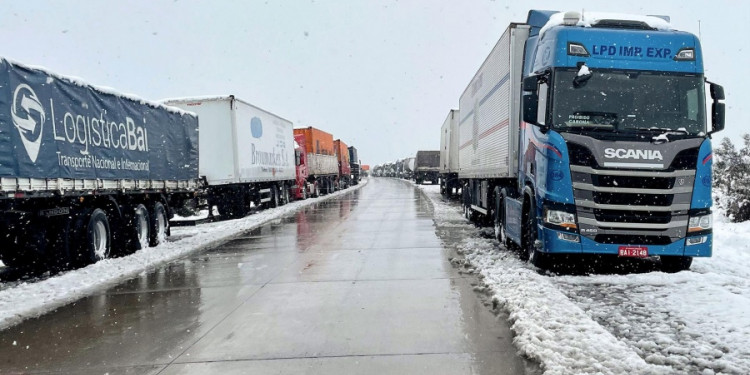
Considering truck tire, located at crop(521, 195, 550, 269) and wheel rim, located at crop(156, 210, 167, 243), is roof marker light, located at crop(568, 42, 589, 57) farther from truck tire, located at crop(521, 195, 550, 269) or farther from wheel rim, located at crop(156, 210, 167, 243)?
wheel rim, located at crop(156, 210, 167, 243)

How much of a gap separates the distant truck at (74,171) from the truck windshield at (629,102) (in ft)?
25.8

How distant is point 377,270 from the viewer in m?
9.33

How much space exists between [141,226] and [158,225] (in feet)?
3.21

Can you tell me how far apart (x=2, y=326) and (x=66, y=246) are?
12.1 ft

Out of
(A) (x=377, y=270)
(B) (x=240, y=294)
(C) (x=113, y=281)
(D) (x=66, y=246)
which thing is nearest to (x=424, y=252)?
(A) (x=377, y=270)

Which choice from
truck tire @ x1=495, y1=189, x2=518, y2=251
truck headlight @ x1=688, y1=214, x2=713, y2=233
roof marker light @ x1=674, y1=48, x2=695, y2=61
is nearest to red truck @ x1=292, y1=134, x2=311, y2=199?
truck tire @ x1=495, y1=189, x2=518, y2=251

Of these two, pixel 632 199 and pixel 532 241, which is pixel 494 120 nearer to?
pixel 532 241

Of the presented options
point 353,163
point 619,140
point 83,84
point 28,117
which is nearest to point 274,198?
point 83,84

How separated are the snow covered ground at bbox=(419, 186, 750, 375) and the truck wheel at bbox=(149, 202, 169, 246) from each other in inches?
302

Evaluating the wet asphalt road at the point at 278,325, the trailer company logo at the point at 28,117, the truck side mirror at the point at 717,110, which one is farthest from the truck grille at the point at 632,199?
the trailer company logo at the point at 28,117

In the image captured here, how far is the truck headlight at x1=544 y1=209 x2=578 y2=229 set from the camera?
26.4ft

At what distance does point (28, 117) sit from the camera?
8773 millimetres

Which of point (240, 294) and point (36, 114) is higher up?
point (36, 114)

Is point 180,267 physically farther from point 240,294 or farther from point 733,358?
point 733,358
